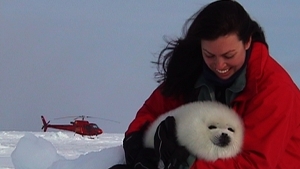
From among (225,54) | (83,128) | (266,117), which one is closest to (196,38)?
(225,54)

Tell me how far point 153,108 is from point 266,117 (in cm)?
82

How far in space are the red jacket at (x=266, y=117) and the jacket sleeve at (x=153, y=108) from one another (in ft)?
1.53

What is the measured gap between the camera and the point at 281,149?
2312mm

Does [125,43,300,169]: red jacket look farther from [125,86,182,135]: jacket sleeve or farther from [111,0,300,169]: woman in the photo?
[125,86,182,135]: jacket sleeve

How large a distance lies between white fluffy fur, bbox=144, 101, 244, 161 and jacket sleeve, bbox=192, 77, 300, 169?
33mm

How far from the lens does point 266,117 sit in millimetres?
2268

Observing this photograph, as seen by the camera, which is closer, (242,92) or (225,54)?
(225,54)

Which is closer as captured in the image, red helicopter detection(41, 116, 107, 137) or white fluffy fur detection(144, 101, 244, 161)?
white fluffy fur detection(144, 101, 244, 161)

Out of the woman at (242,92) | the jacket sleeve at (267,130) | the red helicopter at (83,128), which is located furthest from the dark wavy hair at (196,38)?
the red helicopter at (83,128)

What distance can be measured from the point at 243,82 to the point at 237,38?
0.21 metres

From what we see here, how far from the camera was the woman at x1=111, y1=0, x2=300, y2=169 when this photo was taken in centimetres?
227

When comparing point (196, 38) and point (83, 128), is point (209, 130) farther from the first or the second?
point (83, 128)

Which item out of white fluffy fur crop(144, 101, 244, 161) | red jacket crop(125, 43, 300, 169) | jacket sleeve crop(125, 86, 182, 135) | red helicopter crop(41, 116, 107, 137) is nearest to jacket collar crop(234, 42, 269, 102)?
red jacket crop(125, 43, 300, 169)

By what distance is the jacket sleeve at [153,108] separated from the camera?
2840 millimetres
